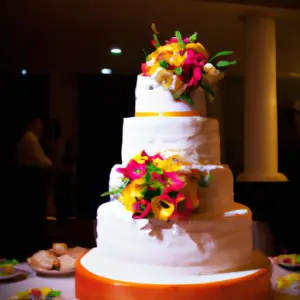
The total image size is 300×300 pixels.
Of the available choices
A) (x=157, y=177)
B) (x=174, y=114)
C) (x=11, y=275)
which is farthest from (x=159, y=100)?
(x=11, y=275)

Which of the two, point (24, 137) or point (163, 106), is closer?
point (163, 106)

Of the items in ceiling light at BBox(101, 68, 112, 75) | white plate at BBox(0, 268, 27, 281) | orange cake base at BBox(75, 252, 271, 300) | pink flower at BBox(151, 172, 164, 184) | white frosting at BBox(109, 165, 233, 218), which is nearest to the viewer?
orange cake base at BBox(75, 252, 271, 300)

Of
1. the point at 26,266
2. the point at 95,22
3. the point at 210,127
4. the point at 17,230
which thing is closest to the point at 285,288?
the point at 210,127


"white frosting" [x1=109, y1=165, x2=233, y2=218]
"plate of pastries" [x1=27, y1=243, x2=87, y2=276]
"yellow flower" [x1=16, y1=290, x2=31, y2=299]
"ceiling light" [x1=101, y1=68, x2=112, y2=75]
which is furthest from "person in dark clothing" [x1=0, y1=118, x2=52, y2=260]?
"white frosting" [x1=109, y1=165, x2=233, y2=218]

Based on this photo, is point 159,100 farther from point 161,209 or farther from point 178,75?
point 161,209

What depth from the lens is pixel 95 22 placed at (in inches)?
161

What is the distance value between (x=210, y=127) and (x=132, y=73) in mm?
2379

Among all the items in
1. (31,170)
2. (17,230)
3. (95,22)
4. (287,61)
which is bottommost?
(17,230)

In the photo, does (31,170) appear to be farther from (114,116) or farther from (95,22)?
(95,22)

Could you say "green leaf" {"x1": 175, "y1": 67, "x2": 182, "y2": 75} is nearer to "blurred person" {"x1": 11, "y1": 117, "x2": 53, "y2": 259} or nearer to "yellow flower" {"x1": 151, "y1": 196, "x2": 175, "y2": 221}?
"yellow flower" {"x1": 151, "y1": 196, "x2": 175, "y2": 221}

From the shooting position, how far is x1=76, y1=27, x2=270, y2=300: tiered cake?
1552mm

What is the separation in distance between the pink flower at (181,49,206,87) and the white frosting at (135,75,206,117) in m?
0.06

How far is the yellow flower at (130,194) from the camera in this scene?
1.60m

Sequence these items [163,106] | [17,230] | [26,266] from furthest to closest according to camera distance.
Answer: [17,230]
[26,266]
[163,106]
